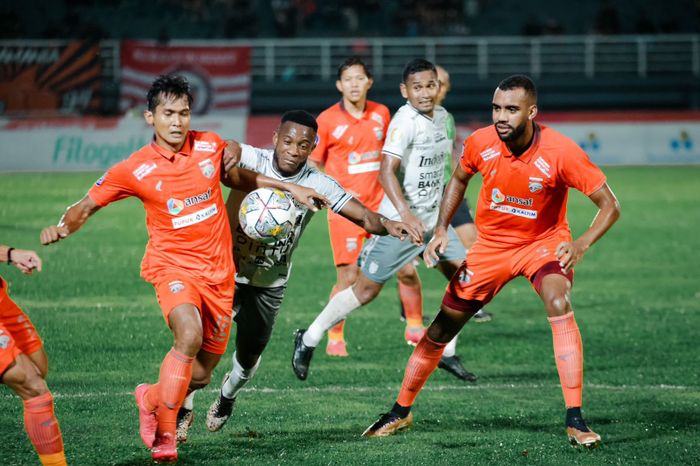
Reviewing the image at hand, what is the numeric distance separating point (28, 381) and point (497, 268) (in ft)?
9.69

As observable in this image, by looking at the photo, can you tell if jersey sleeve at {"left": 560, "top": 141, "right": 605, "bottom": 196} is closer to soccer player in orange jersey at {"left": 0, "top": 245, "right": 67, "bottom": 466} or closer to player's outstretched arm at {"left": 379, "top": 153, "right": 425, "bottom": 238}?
player's outstretched arm at {"left": 379, "top": 153, "right": 425, "bottom": 238}

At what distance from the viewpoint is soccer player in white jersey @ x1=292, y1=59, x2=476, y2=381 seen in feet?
27.9

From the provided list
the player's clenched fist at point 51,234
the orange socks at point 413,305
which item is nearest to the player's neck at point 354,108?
the orange socks at point 413,305

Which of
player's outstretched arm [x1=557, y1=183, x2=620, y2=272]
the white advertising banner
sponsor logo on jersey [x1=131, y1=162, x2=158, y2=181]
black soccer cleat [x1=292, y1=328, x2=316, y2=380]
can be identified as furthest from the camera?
the white advertising banner

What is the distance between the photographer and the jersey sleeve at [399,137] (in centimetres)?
853

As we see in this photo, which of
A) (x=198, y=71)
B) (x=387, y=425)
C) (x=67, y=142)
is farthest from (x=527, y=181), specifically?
(x=198, y=71)

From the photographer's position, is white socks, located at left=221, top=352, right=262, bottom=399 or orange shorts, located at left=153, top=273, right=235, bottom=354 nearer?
orange shorts, located at left=153, top=273, right=235, bottom=354

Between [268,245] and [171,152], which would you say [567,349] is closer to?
[268,245]

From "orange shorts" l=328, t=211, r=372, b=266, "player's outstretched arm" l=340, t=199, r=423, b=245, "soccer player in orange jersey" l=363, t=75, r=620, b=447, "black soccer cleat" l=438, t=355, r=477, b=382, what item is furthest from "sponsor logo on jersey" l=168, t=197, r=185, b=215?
"orange shorts" l=328, t=211, r=372, b=266

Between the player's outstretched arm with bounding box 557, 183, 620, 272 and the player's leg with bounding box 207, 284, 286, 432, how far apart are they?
181cm

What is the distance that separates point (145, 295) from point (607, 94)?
20.5 m

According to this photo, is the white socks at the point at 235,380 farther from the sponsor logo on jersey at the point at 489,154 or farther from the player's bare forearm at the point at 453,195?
the sponsor logo on jersey at the point at 489,154

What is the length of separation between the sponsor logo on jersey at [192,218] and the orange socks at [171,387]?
747 mm

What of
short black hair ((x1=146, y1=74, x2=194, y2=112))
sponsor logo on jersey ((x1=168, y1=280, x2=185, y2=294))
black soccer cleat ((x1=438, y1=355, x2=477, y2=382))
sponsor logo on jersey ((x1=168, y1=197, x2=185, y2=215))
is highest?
short black hair ((x1=146, y1=74, x2=194, y2=112))
